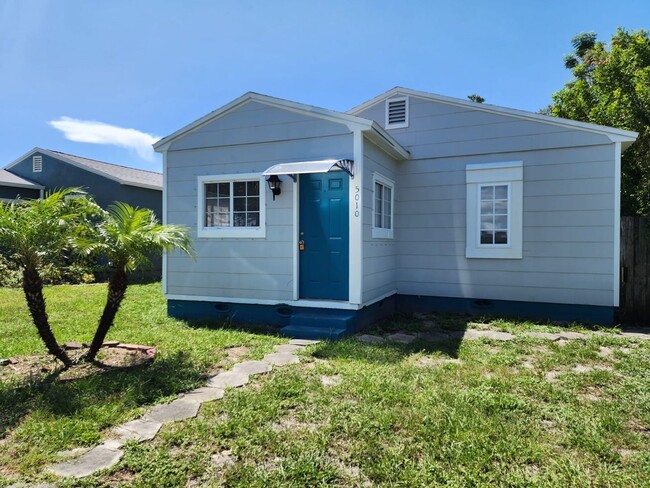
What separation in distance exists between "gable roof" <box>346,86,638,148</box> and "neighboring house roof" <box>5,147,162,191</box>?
8.94 meters

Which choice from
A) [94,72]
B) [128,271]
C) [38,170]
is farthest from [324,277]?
[38,170]

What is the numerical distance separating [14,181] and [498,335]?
620 inches

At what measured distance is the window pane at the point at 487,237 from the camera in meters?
6.98

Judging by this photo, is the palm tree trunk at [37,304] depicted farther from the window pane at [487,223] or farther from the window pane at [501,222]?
the window pane at [501,222]

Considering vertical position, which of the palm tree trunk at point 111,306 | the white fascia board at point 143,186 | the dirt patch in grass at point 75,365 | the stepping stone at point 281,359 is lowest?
the stepping stone at point 281,359

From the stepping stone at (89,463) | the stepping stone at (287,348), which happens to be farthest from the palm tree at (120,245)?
the stepping stone at (89,463)

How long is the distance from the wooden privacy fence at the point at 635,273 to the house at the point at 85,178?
13.3 meters

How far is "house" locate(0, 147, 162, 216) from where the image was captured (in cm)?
1338

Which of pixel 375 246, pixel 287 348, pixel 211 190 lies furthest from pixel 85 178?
pixel 287 348

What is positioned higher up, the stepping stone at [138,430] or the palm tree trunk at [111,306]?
the palm tree trunk at [111,306]

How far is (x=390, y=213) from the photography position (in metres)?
7.23

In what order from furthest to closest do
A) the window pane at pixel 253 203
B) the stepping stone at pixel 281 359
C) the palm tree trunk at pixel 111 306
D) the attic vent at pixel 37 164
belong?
the attic vent at pixel 37 164 < the window pane at pixel 253 203 < the stepping stone at pixel 281 359 < the palm tree trunk at pixel 111 306

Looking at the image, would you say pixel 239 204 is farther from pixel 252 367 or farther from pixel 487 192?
pixel 487 192

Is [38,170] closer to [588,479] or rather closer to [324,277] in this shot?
[324,277]
